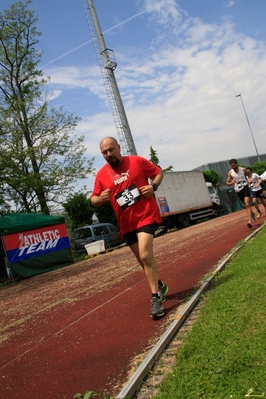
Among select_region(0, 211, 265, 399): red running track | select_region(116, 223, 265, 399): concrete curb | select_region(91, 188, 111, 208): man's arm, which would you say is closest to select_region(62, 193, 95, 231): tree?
select_region(0, 211, 265, 399): red running track

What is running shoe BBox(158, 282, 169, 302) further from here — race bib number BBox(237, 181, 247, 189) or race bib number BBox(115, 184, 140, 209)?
race bib number BBox(237, 181, 247, 189)

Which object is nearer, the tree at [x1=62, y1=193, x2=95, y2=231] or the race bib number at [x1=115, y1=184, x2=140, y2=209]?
the race bib number at [x1=115, y1=184, x2=140, y2=209]

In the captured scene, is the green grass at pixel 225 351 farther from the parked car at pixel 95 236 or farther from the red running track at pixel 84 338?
the parked car at pixel 95 236

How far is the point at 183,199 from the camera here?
26.2m

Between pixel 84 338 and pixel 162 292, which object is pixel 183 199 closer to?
pixel 162 292

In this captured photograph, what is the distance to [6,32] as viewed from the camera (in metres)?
28.3

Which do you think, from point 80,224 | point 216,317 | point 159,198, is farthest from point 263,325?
point 80,224

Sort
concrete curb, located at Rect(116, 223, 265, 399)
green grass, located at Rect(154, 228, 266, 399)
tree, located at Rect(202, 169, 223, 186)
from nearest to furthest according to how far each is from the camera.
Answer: green grass, located at Rect(154, 228, 266, 399) → concrete curb, located at Rect(116, 223, 265, 399) → tree, located at Rect(202, 169, 223, 186)

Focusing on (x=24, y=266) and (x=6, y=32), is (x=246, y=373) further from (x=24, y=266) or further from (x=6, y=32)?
(x=6, y=32)

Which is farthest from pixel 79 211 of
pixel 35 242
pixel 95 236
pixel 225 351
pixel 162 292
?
pixel 225 351

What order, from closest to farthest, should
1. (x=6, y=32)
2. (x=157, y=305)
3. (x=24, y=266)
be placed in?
(x=157, y=305), (x=24, y=266), (x=6, y=32)

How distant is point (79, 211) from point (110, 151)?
88.4 feet

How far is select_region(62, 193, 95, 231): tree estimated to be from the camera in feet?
99.3

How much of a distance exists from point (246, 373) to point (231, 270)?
9.98 ft
